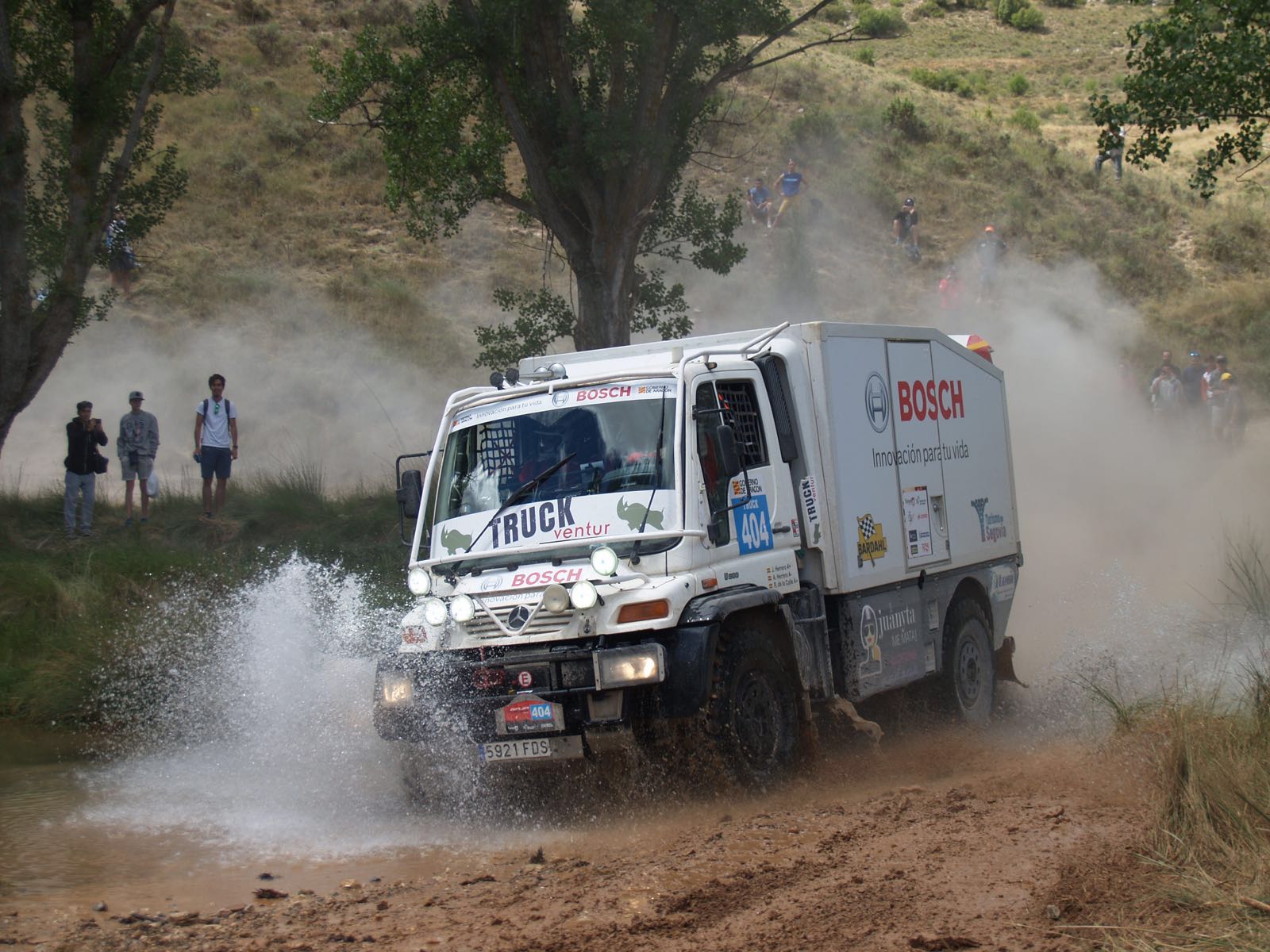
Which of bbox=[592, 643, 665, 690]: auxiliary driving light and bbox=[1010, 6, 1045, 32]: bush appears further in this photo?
bbox=[1010, 6, 1045, 32]: bush

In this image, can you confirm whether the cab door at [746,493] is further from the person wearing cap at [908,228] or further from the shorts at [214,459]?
the person wearing cap at [908,228]

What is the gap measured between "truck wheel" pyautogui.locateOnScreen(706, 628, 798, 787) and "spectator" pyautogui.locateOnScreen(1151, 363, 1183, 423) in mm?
20187

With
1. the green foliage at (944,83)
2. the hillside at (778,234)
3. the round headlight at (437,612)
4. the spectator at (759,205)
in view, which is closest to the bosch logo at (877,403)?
the round headlight at (437,612)

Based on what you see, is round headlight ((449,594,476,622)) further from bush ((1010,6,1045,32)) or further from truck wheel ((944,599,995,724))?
bush ((1010,6,1045,32))

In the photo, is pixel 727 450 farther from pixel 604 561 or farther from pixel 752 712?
pixel 752 712

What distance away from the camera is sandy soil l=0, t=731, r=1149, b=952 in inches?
201

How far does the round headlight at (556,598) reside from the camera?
23.6 feet

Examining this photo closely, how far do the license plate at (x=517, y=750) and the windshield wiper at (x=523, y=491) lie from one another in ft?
3.73

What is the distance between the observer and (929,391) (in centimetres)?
1034

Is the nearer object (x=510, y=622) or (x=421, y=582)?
(x=510, y=622)

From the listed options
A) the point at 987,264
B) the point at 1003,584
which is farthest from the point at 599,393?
the point at 987,264

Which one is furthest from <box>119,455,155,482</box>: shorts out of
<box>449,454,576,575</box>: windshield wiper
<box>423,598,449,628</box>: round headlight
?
<box>423,598,449,628</box>: round headlight

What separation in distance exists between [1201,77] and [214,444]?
11.8 meters

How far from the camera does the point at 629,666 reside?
279 inches
